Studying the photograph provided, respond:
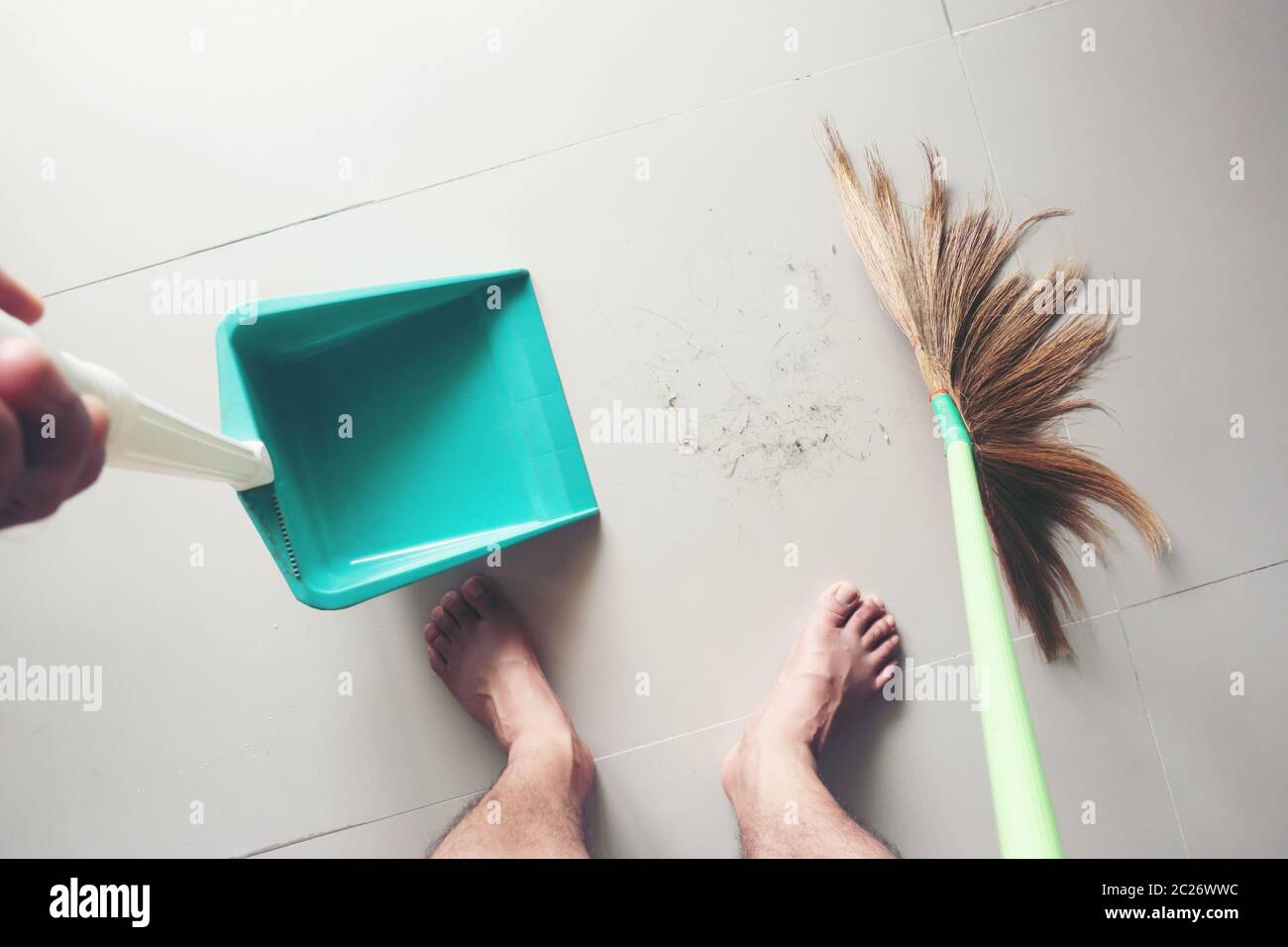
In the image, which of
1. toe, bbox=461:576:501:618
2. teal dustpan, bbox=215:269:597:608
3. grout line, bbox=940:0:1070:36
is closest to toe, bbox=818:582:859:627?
teal dustpan, bbox=215:269:597:608

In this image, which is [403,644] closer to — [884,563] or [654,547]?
[654,547]

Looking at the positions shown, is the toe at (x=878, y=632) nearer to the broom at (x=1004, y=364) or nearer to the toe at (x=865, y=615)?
the toe at (x=865, y=615)

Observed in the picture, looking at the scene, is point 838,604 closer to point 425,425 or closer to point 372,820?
point 425,425

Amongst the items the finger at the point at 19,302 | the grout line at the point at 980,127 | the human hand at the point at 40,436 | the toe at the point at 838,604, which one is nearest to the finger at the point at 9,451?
the human hand at the point at 40,436

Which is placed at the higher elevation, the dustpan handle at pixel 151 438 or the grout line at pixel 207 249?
the grout line at pixel 207 249

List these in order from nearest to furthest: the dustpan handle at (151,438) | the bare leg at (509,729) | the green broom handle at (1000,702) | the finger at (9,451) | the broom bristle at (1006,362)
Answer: the finger at (9,451) < the dustpan handle at (151,438) < the green broom handle at (1000,702) < the bare leg at (509,729) < the broom bristle at (1006,362)

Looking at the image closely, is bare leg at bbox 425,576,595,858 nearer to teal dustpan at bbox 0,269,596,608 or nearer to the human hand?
teal dustpan at bbox 0,269,596,608

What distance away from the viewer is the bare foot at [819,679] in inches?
43.8

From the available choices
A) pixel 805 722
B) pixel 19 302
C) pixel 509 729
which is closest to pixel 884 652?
pixel 805 722

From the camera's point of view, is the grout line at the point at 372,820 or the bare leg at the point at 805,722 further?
the grout line at the point at 372,820

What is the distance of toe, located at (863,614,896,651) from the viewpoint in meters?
1.14

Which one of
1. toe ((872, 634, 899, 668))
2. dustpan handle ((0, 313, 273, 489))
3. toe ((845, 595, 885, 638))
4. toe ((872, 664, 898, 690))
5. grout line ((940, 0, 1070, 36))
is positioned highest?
grout line ((940, 0, 1070, 36))

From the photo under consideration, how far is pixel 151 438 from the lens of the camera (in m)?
0.71
